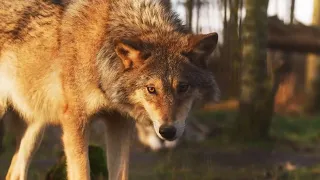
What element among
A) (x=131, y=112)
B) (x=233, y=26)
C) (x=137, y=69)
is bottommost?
(x=233, y=26)

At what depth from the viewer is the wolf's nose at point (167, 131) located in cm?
450

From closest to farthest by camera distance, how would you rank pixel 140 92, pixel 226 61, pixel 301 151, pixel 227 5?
pixel 140 92 → pixel 301 151 → pixel 227 5 → pixel 226 61

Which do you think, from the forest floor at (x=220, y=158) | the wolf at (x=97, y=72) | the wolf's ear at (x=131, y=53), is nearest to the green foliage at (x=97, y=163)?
the wolf at (x=97, y=72)

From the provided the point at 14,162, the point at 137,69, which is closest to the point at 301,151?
the point at 14,162

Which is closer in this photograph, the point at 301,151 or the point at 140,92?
the point at 140,92

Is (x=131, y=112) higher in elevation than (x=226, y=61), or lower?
higher

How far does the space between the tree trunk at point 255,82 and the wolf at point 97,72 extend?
5871mm

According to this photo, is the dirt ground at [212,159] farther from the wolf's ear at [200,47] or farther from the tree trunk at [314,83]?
the tree trunk at [314,83]

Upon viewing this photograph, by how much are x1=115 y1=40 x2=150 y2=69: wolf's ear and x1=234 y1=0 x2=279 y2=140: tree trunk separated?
258 inches

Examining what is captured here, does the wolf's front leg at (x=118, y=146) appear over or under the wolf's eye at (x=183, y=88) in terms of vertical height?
under

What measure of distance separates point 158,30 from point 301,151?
6.54m

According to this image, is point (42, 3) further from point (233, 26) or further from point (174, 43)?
point (233, 26)

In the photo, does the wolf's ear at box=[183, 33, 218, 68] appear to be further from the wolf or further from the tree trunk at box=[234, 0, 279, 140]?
the tree trunk at box=[234, 0, 279, 140]

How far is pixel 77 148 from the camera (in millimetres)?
5199
